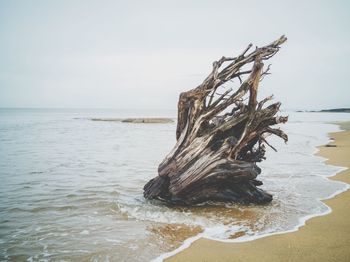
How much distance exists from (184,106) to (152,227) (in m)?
3.31

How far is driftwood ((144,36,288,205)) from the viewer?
7.52m

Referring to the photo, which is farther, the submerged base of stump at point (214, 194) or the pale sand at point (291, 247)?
the submerged base of stump at point (214, 194)

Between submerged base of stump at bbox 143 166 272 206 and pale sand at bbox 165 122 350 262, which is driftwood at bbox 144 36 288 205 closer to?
submerged base of stump at bbox 143 166 272 206

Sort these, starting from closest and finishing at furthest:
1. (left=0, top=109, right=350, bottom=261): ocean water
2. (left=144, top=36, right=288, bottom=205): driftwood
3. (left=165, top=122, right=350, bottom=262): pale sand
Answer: (left=165, top=122, right=350, bottom=262): pale sand → (left=0, top=109, right=350, bottom=261): ocean water → (left=144, top=36, right=288, bottom=205): driftwood

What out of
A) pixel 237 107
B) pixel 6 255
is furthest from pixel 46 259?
pixel 237 107

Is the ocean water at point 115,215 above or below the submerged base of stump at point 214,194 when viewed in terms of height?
below

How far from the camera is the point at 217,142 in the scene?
7.95m

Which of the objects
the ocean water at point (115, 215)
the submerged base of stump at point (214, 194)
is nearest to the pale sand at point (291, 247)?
the ocean water at point (115, 215)

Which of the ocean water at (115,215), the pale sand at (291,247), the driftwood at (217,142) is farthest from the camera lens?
the driftwood at (217,142)

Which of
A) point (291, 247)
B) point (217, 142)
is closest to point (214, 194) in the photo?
point (217, 142)

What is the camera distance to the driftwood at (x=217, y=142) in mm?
7516

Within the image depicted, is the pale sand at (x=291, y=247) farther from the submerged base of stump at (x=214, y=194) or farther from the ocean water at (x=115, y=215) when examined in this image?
the submerged base of stump at (x=214, y=194)

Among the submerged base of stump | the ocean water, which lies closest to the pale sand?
the ocean water

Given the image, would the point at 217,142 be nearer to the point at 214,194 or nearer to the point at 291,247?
the point at 214,194
